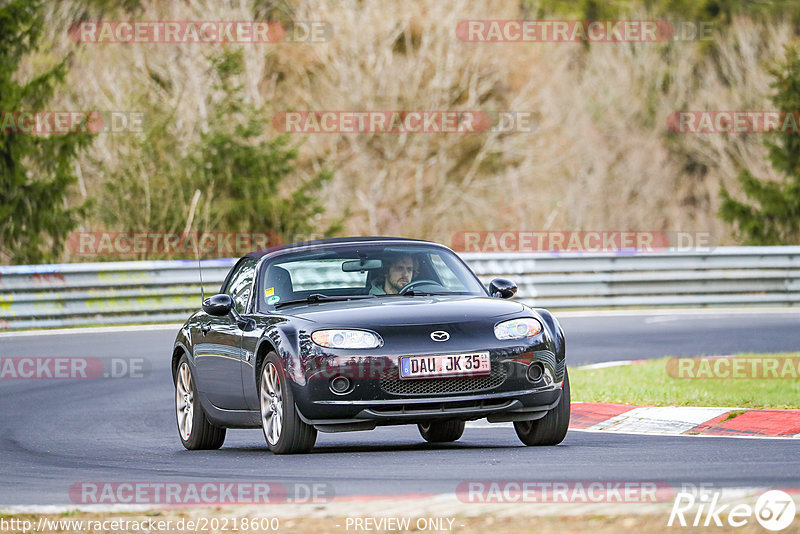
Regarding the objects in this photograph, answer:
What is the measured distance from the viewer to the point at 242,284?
435 inches

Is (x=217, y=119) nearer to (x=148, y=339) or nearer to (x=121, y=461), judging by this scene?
(x=148, y=339)

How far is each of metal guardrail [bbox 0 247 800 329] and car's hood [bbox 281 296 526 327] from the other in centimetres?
1351

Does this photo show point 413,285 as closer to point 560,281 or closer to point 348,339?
point 348,339

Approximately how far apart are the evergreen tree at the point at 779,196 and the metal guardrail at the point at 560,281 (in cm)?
797

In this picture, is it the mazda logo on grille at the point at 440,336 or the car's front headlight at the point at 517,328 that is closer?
the mazda logo on grille at the point at 440,336

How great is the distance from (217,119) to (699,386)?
65.4 ft

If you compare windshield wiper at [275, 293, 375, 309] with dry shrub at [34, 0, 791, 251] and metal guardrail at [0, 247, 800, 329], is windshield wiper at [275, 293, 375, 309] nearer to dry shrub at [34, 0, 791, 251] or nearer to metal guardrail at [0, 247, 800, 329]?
metal guardrail at [0, 247, 800, 329]

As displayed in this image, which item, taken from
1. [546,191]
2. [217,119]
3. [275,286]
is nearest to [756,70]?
[546,191]

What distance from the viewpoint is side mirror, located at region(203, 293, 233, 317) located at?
10.5 metres

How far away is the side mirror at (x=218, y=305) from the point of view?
34.4ft

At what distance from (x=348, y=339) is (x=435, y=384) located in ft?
2.01

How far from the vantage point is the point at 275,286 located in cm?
1048

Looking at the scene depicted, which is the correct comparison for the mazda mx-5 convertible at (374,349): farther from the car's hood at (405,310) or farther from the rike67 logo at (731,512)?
the rike67 logo at (731,512)

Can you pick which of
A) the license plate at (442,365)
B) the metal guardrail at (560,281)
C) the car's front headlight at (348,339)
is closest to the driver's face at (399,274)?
the car's front headlight at (348,339)
